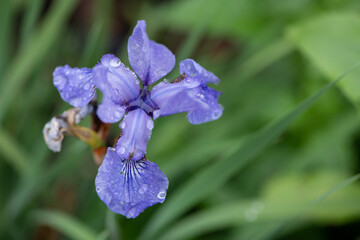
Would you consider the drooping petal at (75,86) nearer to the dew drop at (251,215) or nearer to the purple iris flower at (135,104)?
the purple iris flower at (135,104)

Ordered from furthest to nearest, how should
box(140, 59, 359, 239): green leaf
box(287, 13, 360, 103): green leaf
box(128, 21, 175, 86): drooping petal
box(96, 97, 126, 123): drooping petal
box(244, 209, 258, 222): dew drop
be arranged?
box(244, 209, 258, 222): dew drop
box(287, 13, 360, 103): green leaf
box(140, 59, 359, 239): green leaf
box(128, 21, 175, 86): drooping petal
box(96, 97, 126, 123): drooping petal

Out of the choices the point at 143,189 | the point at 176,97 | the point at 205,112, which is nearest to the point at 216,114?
the point at 205,112

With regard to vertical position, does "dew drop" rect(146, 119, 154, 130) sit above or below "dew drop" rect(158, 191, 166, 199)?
above

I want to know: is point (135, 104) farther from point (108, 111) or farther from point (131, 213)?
point (131, 213)

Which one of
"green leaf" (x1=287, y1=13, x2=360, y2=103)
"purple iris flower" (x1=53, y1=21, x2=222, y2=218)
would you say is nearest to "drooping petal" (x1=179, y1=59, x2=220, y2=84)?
"purple iris flower" (x1=53, y1=21, x2=222, y2=218)

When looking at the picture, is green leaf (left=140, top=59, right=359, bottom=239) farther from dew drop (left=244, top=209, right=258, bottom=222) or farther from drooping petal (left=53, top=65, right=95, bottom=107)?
drooping petal (left=53, top=65, right=95, bottom=107)

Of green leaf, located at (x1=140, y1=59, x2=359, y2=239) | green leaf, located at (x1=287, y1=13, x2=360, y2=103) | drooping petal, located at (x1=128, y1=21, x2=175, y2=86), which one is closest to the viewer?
drooping petal, located at (x1=128, y1=21, x2=175, y2=86)

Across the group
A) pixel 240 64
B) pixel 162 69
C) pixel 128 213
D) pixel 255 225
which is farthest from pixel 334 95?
pixel 128 213
